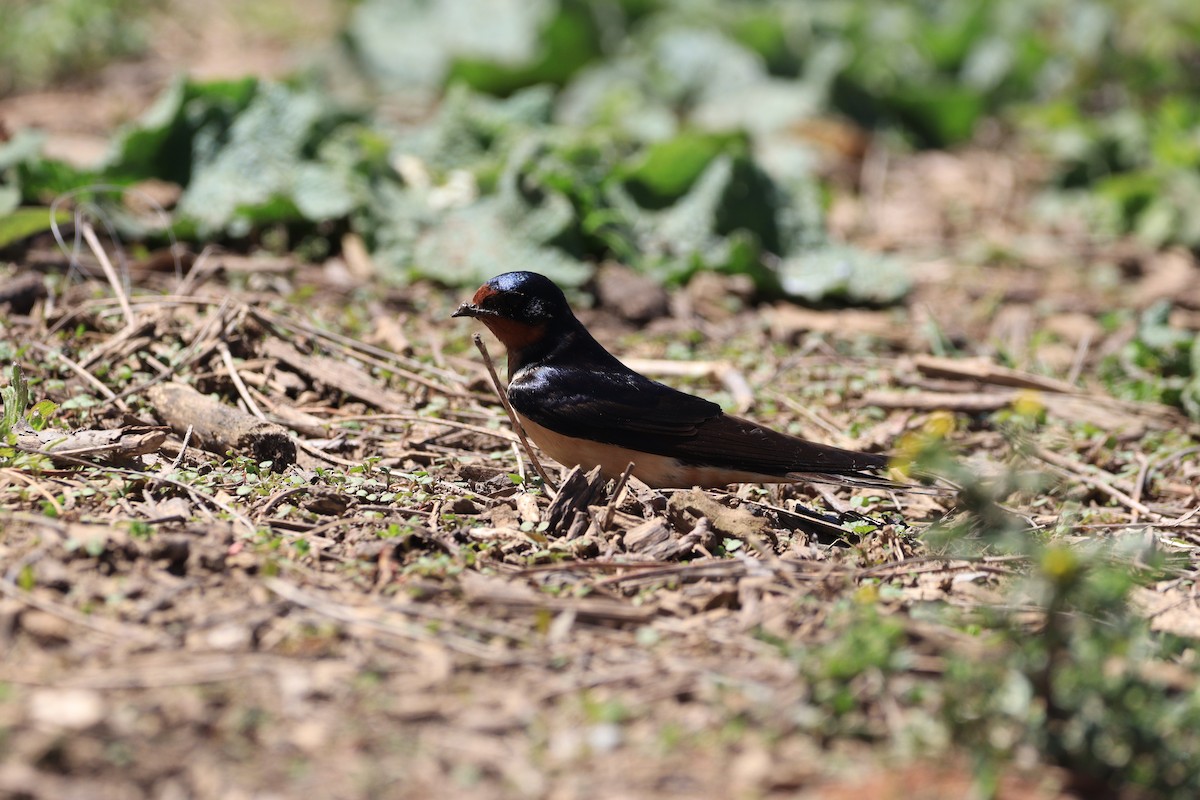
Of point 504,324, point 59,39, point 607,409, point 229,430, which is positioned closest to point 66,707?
point 229,430

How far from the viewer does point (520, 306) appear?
5.09m

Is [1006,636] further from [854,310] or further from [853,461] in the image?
[854,310]

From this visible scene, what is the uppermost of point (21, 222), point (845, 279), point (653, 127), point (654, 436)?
point (21, 222)

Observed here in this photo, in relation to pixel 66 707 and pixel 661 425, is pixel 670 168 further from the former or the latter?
pixel 66 707

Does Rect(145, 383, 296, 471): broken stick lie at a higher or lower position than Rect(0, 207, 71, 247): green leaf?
lower

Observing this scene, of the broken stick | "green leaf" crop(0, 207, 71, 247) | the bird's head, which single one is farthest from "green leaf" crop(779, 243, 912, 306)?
"green leaf" crop(0, 207, 71, 247)

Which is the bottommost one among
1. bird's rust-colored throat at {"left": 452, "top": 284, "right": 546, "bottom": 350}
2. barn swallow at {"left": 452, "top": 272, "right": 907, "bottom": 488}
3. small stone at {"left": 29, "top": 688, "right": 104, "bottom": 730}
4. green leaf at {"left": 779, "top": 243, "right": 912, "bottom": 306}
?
green leaf at {"left": 779, "top": 243, "right": 912, "bottom": 306}

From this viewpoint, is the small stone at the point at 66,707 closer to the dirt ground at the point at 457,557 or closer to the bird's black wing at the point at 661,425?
the dirt ground at the point at 457,557

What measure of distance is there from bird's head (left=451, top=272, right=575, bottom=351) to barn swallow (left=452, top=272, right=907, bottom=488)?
0.16 metres

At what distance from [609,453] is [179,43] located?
8.13 metres

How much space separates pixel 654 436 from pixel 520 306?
778mm

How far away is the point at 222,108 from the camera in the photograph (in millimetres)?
7328

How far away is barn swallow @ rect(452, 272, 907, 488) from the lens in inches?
182

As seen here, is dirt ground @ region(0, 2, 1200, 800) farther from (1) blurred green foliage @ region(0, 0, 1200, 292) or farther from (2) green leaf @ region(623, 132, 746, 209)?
(2) green leaf @ region(623, 132, 746, 209)
